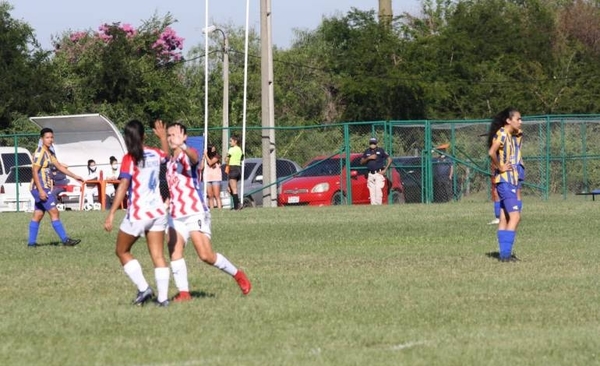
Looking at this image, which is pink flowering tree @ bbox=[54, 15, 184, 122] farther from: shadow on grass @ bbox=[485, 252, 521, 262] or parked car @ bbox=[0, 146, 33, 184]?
shadow on grass @ bbox=[485, 252, 521, 262]

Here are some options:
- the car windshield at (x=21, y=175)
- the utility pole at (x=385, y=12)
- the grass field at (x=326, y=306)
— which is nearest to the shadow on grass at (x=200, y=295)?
the grass field at (x=326, y=306)

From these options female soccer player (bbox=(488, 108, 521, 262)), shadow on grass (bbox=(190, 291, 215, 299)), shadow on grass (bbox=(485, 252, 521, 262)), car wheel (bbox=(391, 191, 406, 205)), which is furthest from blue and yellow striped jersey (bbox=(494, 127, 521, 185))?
A: car wheel (bbox=(391, 191, 406, 205))

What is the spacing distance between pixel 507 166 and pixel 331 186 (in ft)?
67.7

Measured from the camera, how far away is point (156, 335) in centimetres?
990

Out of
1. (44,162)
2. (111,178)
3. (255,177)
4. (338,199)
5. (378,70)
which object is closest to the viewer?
(44,162)

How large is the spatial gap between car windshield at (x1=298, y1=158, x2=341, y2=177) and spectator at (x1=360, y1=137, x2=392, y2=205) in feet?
5.81

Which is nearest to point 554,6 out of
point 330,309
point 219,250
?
point 219,250

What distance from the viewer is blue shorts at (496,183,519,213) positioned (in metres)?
15.9

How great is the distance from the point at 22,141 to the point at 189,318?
3460 cm

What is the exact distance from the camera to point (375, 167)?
113ft

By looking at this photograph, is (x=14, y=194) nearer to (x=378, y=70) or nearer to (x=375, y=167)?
(x=375, y=167)

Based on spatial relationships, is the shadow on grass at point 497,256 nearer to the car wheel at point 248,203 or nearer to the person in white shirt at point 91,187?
the car wheel at point 248,203

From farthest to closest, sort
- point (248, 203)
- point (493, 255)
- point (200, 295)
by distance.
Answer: point (248, 203), point (493, 255), point (200, 295)

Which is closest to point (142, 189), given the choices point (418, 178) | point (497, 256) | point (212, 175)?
point (497, 256)
